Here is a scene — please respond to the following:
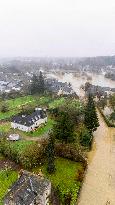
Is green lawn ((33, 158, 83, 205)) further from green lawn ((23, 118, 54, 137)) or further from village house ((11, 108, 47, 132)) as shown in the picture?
village house ((11, 108, 47, 132))

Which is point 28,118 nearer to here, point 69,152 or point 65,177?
point 69,152

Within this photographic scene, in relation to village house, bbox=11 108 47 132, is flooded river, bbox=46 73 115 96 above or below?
below

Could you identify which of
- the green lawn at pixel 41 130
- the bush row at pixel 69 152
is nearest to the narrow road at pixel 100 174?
the bush row at pixel 69 152

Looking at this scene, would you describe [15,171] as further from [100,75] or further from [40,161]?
[100,75]

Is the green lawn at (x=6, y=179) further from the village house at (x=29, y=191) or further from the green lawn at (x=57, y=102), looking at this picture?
the green lawn at (x=57, y=102)

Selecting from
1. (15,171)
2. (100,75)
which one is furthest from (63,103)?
(100,75)

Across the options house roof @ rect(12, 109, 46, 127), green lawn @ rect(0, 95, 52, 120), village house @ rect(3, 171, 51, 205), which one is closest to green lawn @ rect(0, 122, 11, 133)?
house roof @ rect(12, 109, 46, 127)
